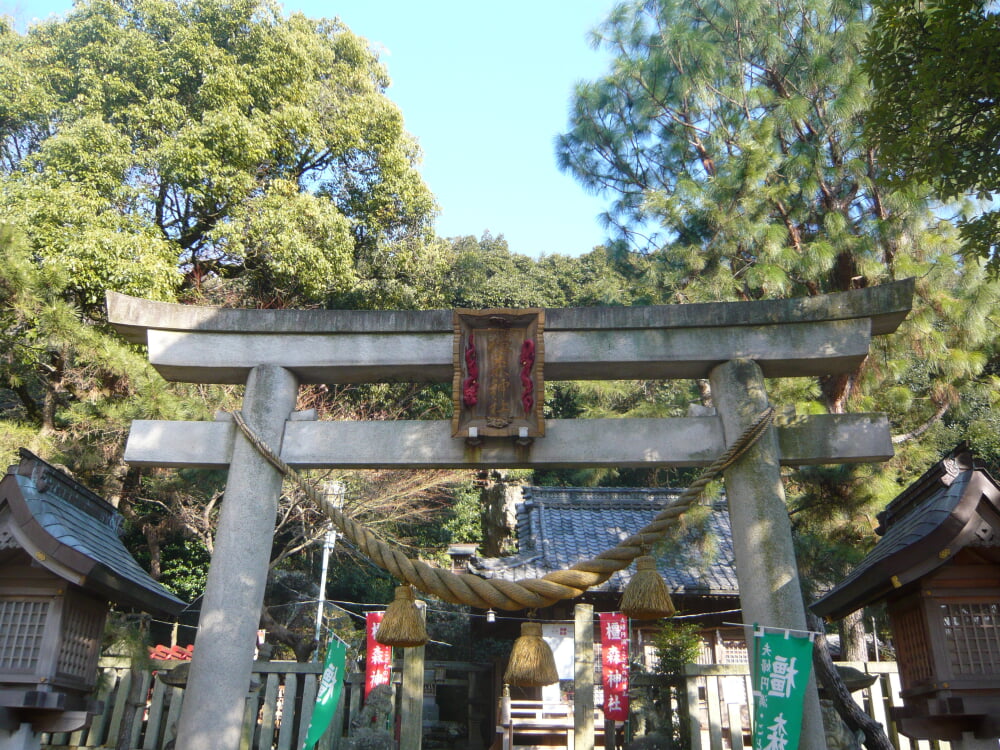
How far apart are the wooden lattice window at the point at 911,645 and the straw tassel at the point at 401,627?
9.88 ft

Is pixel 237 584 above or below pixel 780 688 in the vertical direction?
above

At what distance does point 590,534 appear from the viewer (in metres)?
16.0

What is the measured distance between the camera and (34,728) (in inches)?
185

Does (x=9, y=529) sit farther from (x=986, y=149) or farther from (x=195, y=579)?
(x=195, y=579)

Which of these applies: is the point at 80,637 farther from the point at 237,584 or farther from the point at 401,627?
the point at 401,627

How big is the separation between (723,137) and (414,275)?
9.32 metres

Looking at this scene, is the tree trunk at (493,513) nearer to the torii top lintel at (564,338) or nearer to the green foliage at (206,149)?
the green foliage at (206,149)

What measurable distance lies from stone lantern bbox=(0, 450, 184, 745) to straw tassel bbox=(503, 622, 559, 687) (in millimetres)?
2630

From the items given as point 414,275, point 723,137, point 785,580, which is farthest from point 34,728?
point 414,275

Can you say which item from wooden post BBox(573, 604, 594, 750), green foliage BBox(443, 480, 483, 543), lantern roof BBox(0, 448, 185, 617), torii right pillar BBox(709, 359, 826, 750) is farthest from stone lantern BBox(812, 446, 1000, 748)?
green foliage BBox(443, 480, 483, 543)

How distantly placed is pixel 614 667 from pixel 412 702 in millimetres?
3727

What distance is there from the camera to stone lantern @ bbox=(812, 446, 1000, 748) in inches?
168

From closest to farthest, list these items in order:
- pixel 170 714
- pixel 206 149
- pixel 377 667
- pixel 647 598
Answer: pixel 647 598, pixel 170 714, pixel 377 667, pixel 206 149

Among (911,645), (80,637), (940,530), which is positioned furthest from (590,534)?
(80,637)
